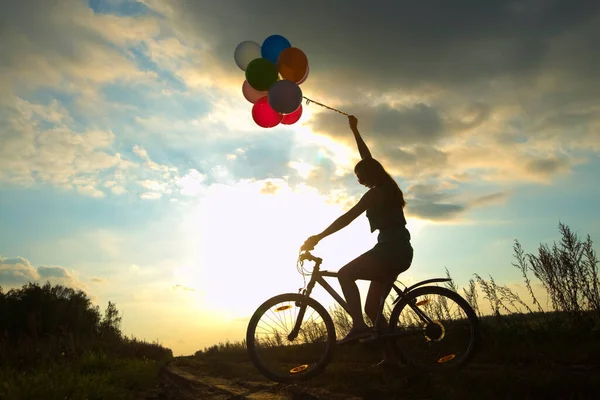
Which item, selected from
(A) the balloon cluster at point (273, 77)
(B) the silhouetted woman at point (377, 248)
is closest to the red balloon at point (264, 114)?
(A) the balloon cluster at point (273, 77)

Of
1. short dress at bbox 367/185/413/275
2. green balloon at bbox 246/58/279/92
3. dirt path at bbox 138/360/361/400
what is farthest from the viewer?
green balloon at bbox 246/58/279/92

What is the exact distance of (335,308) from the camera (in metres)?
11.3

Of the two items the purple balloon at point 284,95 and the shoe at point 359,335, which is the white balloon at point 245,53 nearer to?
the purple balloon at point 284,95

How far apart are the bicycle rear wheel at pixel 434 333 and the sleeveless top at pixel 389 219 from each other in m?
0.81

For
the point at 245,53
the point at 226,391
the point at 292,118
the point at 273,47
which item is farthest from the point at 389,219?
the point at 245,53

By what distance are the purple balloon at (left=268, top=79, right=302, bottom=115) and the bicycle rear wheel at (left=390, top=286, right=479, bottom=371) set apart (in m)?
3.34

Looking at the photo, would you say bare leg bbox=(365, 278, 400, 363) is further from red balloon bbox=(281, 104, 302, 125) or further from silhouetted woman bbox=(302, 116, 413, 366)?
red balloon bbox=(281, 104, 302, 125)

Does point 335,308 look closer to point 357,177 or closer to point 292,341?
point 292,341

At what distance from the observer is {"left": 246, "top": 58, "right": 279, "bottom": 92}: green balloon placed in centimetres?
708

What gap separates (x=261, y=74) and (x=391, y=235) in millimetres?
3442

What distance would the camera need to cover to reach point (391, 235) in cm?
539

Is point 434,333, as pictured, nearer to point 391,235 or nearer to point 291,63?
point 391,235

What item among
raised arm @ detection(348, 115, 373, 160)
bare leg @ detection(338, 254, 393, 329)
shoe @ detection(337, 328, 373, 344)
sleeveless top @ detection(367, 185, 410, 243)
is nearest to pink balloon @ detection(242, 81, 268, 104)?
raised arm @ detection(348, 115, 373, 160)

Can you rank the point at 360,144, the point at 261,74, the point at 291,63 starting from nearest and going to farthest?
the point at 360,144
the point at 261,74
the point at 291,63
